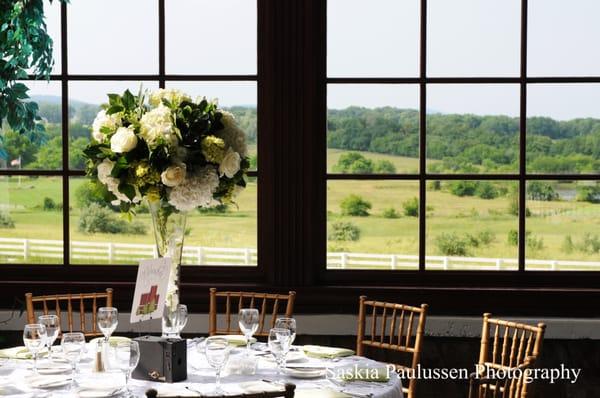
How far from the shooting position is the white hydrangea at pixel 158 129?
109 inches

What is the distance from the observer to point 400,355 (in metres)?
4.22

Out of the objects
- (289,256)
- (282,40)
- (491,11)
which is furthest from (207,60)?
(491,11)

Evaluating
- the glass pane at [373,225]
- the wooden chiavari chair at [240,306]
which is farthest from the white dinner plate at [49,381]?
the glass pane at [373,225]

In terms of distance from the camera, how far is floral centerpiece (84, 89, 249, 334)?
2.77m

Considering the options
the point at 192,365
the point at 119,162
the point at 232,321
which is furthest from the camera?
the point at 232,321

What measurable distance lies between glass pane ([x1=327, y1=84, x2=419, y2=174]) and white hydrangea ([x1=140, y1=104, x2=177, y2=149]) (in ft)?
5.39

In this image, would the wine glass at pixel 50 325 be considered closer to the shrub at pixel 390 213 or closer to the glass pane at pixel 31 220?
the glass pane at pixel 31 220

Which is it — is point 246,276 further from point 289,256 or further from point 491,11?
point 491,11

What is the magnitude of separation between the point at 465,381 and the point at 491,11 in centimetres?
174

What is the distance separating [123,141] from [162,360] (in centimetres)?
68

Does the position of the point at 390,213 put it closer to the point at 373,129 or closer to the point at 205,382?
the point at 373,129

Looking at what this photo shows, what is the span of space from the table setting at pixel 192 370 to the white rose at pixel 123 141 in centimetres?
53

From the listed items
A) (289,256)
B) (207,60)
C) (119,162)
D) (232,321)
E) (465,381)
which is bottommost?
(465,381)

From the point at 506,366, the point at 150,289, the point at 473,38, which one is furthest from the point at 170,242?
the point at 473,38
